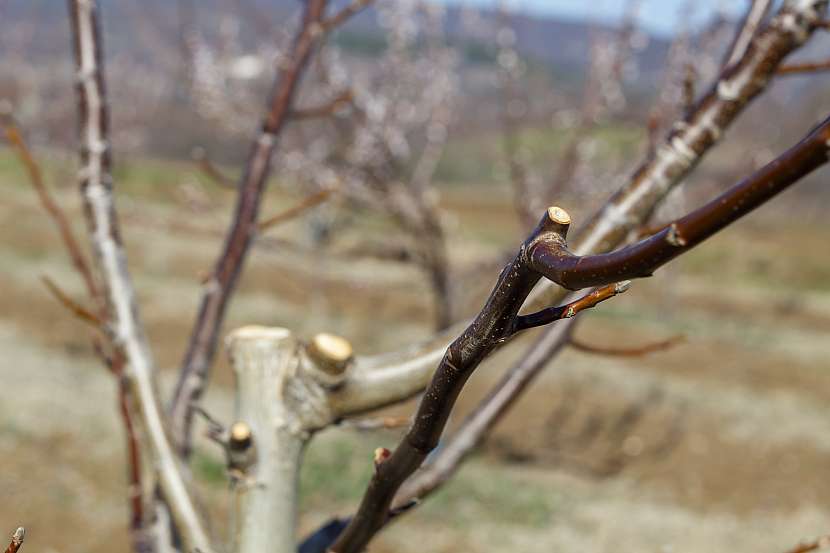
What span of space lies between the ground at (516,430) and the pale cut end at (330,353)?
1.86 meters

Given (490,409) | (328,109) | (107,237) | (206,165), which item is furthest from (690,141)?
(206,165)

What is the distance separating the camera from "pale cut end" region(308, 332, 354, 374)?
0.97 meters

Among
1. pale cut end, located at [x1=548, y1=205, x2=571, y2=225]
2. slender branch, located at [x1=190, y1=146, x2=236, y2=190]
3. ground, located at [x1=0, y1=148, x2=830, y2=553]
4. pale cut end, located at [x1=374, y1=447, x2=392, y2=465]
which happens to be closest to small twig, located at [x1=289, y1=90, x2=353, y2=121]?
slender branch, located at [x1=190, y1=146, x2=236, y2=190]

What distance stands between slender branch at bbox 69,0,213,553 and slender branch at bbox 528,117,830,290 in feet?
2.64

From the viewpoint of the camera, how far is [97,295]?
4.57ft

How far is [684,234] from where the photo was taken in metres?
0.47

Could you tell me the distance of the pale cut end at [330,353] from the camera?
0.97 m

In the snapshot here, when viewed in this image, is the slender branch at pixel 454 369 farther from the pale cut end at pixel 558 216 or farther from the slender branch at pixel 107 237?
the slender branch at pixel 107 237

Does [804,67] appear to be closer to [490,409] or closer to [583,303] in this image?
[490,409]

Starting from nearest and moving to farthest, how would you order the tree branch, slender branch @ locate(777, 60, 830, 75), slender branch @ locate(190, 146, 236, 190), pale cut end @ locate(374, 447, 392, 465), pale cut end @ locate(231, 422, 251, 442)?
the tree branch < pale cut end @ locate(374, 447, 392, 465) < pale cut end @ locate(231, 422, 251, 442) < slender branch @ locate(777, 60, 830, 75) < slender branch @ locate(190, 146, 236, 190)

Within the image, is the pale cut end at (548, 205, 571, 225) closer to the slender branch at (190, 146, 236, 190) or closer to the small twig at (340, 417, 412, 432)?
the small twig at (340, 417, 412, 432)

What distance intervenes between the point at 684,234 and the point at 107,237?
100cm

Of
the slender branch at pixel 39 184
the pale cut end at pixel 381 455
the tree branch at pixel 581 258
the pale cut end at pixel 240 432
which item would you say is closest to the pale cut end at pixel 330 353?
the pale cut end at pixel 240 432

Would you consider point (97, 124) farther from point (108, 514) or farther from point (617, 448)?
point (617, 448)
